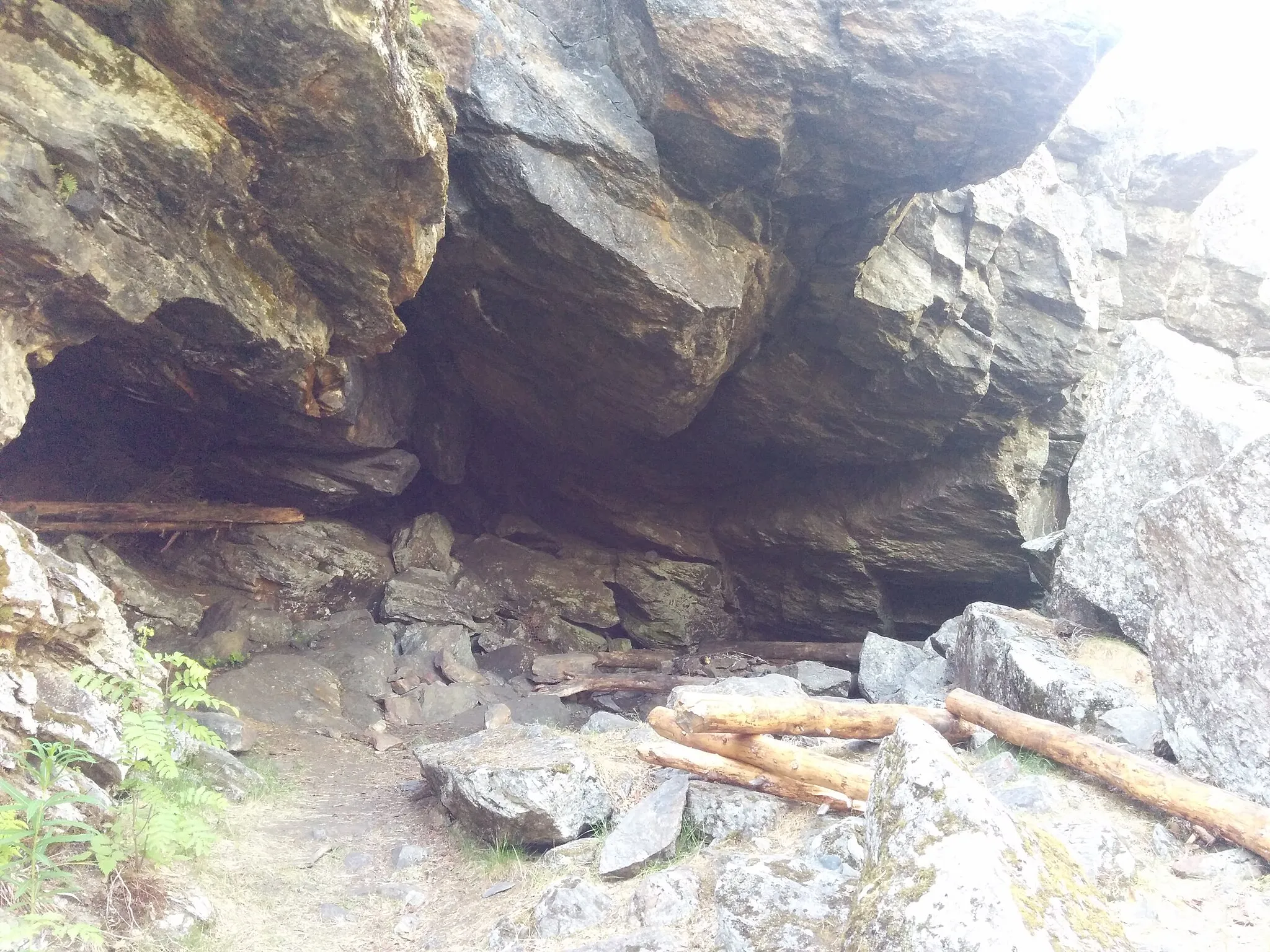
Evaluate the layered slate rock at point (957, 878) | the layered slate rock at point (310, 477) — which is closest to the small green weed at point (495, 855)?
the layered slate rock at point (957, 878)

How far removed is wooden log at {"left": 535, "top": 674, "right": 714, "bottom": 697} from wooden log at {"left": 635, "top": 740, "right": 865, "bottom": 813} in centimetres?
535

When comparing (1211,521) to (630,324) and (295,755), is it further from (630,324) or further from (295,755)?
(295,755)

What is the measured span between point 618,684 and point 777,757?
6.55 metres

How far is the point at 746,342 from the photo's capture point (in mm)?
10086

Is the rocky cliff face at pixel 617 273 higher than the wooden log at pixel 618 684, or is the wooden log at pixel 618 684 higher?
the rocky cliff face at pixel 617 273

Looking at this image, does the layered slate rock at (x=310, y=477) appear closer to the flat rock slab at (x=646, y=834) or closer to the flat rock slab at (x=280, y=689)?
the flat rock slab at (x=280, y=689)

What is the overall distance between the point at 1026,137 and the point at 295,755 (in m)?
8.65

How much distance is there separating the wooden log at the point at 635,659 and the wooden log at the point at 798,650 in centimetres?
107

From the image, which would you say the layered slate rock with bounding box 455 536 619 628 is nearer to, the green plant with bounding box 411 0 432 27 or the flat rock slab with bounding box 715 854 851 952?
the green plant with bounding box 411 0 432 27

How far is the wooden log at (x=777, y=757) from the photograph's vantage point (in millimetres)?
4246

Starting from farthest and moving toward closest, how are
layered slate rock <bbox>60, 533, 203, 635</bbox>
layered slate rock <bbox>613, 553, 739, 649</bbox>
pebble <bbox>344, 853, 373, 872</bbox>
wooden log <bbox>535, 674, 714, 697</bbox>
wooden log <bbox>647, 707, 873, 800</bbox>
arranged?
1. layered slate rock <bbox>613, 553, 739, 649</bbox>
2. wooden log <bbox>535, 674, 714, 697</bbox>
3. layered slate rock <bbox>60, 533, 203, 635</bbox>
4. pebble <bbox>344, 853, 373, 872</bbox>
5. wooden log <bbox>647, 707, 873, 800</bbox>

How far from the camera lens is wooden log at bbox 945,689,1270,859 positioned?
3629 mm

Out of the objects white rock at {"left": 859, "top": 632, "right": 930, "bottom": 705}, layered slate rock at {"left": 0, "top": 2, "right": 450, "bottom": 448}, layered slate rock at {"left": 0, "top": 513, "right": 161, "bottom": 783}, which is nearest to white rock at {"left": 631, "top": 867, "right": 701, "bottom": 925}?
layered slate rock at {"left": 0, "top": 513, "right": 161, "bottom": 783}

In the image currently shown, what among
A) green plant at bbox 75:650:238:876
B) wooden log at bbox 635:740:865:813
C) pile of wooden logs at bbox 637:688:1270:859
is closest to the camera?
green plant at bbox 75:650:238:876
